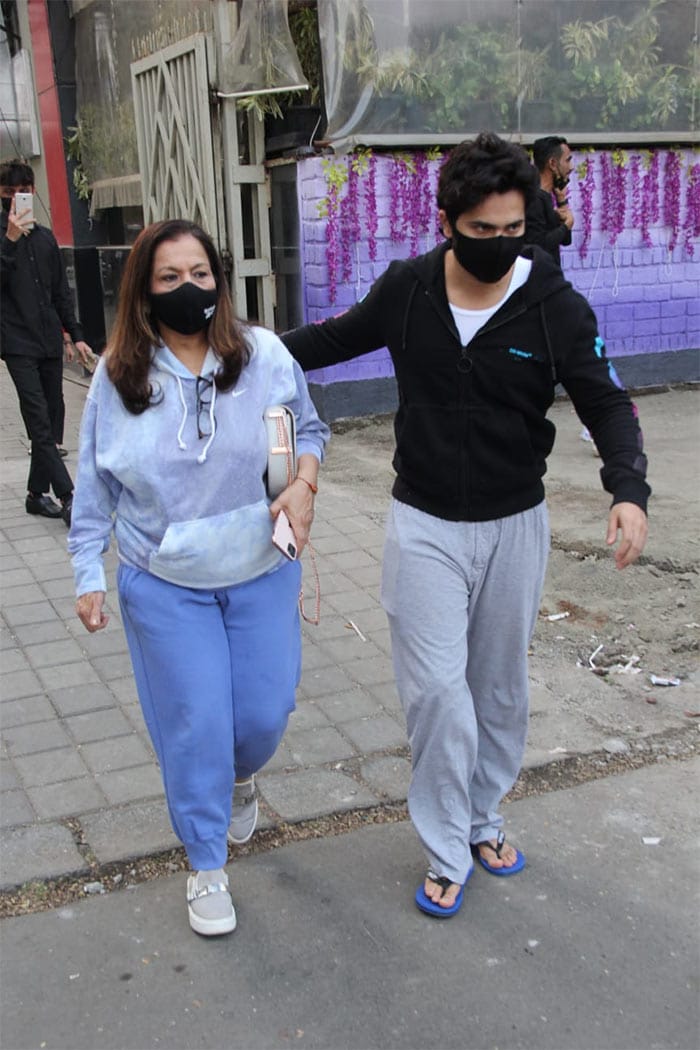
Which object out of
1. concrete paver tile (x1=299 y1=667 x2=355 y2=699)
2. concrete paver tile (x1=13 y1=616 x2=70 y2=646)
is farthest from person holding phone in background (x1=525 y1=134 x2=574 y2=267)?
concrete paver tile (x1=13 y1=616 x2=70 y2=646)

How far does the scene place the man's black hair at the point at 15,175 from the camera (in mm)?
6234

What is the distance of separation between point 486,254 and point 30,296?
168 inches

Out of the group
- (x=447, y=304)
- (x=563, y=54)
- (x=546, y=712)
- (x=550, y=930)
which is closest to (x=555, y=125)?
(x=563, y=54)

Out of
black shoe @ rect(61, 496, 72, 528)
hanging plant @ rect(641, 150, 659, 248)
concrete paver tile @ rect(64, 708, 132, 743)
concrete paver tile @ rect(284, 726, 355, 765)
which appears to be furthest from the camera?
hanging plant @ rect(641, 150, 659, 248)

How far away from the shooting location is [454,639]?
2.88 m

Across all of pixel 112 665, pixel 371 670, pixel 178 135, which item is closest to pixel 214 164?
pixel 178 135

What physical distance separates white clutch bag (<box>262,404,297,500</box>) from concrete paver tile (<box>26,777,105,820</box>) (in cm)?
134

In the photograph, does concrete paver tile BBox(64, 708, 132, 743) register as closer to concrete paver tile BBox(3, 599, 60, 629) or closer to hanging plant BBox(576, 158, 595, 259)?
concrete paver tile BBox(3, 599, 60, 629)

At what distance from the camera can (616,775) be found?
374 centimetres

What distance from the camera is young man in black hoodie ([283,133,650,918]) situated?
274cm

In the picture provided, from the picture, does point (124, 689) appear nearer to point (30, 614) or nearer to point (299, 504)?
point (30, 614)

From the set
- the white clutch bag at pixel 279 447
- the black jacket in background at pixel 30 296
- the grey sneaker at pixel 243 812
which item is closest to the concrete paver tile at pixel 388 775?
the grey sneaker at pixel 243 812

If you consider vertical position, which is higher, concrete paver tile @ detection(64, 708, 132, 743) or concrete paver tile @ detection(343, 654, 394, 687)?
concrete paver tile @ detection(64, 708, 132, 743)

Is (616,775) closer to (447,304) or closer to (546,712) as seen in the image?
(546,712)
